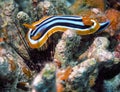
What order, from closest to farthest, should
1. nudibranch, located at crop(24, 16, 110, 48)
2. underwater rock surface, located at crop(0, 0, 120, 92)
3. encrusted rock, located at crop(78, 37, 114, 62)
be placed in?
underwater rock surface, located at crop(0, 0, 120, 92) < encrusted rock, located at crop(78, 37, 114, 62) < nudibranch, located at crop(24, 16, 110, 48)

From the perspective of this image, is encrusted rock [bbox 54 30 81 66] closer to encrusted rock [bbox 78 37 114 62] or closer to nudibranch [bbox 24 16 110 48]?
encrusted rock [bbox 78 37 114 62]

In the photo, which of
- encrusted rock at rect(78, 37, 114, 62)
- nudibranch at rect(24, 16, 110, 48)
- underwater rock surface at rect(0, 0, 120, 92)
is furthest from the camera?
nudibranch at rect(24, 16, 110, 48)

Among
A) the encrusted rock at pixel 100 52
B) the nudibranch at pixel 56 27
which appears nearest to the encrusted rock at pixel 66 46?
the encrusted rock at pixel 100 52

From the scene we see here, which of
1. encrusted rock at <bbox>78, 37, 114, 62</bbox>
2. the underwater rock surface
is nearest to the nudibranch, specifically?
the underwater rock surface

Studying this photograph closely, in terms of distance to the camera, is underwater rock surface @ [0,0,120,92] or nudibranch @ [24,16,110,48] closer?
underwater rock surface @ [0,0,120,92]

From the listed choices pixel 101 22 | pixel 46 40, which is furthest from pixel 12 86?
pixel 101 22

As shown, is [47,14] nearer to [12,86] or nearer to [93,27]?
[93,27]

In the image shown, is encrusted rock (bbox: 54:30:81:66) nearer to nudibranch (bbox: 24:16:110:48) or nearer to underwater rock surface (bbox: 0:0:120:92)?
underwater rock surface (bbox: 0:0:120:92)

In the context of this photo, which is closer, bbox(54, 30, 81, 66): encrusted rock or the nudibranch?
bbox(54, 30, 81, 66): encrusted rock

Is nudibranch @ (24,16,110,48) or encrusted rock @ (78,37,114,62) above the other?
nudibranch @ (24,16,110,48)
